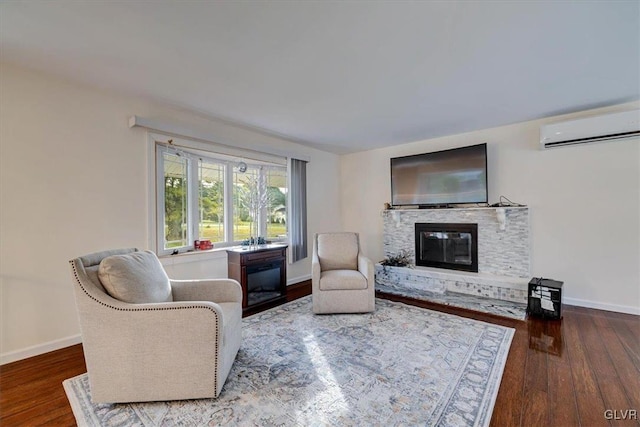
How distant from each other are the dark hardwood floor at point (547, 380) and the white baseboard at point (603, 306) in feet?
1.15

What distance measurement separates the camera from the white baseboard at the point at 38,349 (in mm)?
2082

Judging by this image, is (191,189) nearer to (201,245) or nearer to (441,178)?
(201,245)

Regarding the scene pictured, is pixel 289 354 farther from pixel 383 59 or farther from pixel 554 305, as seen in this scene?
pixel 554 305

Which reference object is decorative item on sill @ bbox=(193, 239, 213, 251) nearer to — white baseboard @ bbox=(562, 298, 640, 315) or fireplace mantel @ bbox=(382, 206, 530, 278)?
fireplace mantel @ bbox=(382, 206, 530, 278)

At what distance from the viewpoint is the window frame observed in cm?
288

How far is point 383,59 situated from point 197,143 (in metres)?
2.29

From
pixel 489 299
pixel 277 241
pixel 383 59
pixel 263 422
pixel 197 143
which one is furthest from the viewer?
pixel 277 241

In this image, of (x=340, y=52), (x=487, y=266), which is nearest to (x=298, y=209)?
(x=340, y=52)

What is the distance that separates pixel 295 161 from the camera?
436 centimetres

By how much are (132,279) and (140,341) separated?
381 mm

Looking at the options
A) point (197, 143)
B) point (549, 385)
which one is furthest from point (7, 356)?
point (549, 385)

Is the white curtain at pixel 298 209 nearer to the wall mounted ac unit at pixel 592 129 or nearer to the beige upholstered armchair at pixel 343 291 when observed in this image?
the beige upholstered armchair at pixel 343 291

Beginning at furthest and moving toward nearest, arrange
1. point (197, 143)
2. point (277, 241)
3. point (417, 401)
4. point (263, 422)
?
point (277, 241) < point (197, 143) < point (417, 401) < point (263, 422)

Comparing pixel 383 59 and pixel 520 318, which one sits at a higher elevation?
pixel 383 59
